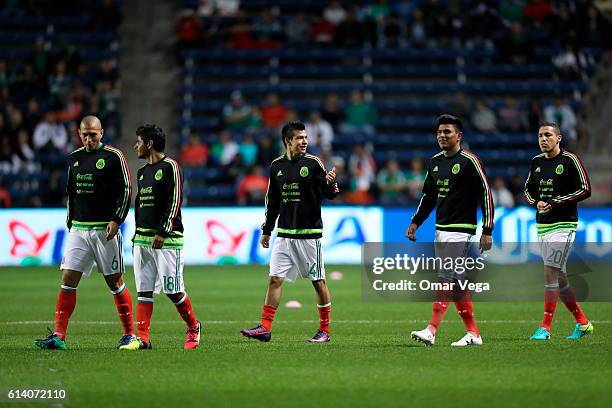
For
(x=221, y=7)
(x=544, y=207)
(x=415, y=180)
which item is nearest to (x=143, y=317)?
(x=544, y=207)

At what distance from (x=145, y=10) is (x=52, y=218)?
35.3 ft

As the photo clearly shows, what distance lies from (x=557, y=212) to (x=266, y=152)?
15469 millimetres

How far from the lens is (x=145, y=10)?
1282 inches

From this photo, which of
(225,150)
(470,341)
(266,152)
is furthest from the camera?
(225,150)

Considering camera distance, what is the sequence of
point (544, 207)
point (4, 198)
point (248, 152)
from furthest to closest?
point (248, 152)
point (4, 198)
point (544, 207)

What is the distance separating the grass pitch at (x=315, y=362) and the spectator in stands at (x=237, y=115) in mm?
13228

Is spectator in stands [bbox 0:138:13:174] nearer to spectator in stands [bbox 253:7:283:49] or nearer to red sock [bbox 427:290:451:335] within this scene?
spectator in stands [bbox 253:7:283:49]

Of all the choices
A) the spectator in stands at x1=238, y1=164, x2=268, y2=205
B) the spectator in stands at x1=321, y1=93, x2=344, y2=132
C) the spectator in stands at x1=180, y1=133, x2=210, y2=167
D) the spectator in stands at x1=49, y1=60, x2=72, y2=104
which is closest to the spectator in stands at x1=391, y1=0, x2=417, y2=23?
the spectator in stands at x1=321, y1=93, x2=344, y2=132

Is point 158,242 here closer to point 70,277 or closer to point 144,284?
point 144,284

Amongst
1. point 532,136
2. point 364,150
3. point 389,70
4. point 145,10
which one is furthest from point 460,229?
point 145,10

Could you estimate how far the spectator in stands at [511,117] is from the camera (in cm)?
2866

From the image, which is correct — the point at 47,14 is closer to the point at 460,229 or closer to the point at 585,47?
the point at 585,47

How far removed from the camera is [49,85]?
30453 millimetres

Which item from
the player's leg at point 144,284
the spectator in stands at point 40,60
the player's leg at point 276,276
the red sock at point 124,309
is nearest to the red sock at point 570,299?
the player's leg at point 276,276
